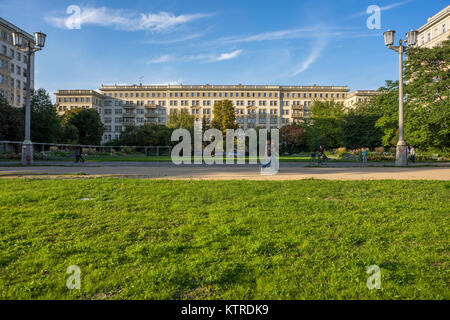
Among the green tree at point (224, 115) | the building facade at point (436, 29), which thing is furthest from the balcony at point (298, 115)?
the green tree at point (224, 115)

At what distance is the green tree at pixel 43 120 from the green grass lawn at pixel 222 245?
122ft

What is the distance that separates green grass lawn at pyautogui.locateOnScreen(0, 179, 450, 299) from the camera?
9.39ft

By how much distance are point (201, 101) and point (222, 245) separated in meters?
108

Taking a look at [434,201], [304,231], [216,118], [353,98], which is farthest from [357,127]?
[353,98]

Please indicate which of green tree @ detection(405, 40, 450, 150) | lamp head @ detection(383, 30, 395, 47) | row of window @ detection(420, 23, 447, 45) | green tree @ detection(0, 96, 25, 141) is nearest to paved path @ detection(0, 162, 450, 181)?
lamp head @ detection(383, 30, 395, 47)

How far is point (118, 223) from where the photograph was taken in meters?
4.97

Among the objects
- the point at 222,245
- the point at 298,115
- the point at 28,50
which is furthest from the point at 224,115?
Result: the point at 222,245

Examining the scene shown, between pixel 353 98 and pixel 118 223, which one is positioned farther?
pixel 353 98

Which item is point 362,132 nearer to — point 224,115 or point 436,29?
point 224,115

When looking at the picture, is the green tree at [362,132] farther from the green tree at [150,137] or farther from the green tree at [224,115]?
the green tree at [150,137]

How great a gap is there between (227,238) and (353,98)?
115 metres

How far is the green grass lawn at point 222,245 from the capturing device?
2.86m

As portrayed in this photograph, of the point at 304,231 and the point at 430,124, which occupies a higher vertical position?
the point at 430,124
